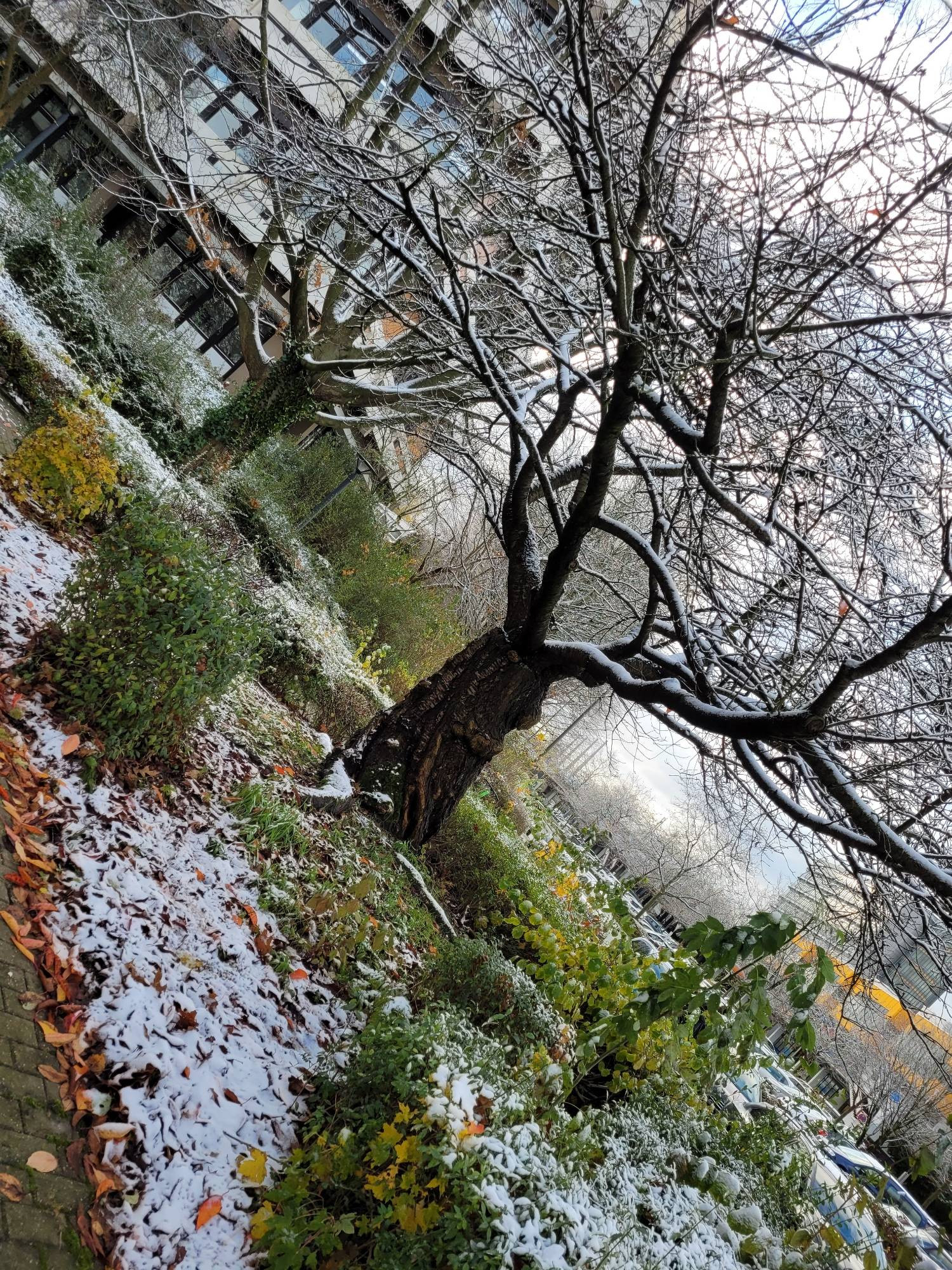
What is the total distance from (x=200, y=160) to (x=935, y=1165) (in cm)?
2003

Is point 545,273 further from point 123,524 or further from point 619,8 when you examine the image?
point 123,524

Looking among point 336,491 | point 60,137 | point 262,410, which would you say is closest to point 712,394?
point 262,410

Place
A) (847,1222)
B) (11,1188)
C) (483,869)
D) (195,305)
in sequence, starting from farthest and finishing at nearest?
1. (195,305)
2. (483,869)
3. (847,1222)
4. (11,1188)

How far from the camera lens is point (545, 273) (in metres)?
4.63

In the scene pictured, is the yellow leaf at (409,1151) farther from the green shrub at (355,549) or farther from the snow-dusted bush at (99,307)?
the snow-dusted bush at (99,307)

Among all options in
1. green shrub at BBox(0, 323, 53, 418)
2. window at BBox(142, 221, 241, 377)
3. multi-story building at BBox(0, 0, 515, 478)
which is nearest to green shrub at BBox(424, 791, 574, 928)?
green shrub at BBox(0, 323, 53, 418)

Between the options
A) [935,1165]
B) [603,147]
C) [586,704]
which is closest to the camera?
[935,1165]

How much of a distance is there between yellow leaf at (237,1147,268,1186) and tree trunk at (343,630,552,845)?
12.1 feet

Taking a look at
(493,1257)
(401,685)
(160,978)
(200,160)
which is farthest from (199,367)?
(493,1257)

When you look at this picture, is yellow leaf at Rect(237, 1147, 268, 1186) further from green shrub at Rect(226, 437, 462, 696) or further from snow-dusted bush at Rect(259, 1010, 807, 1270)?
green shrub at Rect(226, 437, 462, 696)

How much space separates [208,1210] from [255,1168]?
7.8 inches

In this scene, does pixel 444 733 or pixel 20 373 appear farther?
pixel 20 373

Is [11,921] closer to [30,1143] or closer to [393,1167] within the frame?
[30,1143]

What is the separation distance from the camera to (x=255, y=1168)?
253 cm
